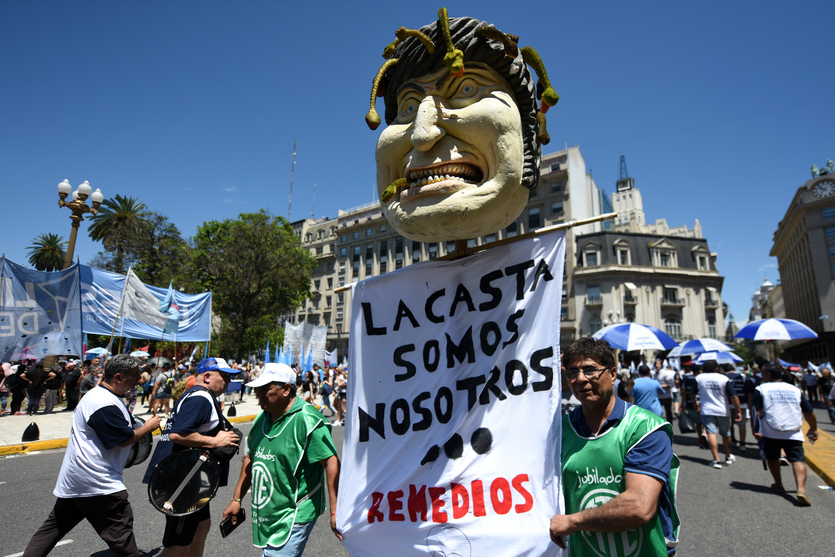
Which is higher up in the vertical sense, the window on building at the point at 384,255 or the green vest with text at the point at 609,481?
the window on building at the point at 384,255

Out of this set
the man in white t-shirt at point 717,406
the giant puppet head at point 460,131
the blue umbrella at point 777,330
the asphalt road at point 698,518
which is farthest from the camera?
the blue umbrella at point 777,330

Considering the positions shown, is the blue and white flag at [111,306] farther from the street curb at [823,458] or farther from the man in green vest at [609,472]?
the street curb at [823,458]

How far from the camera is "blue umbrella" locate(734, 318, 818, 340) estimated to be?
925 cm

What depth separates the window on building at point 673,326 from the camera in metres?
41.8

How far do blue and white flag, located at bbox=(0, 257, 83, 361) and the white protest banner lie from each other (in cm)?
913

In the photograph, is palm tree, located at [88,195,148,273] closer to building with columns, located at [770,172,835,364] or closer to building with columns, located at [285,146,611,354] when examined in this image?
building with columns, located at [285,146,611,354]

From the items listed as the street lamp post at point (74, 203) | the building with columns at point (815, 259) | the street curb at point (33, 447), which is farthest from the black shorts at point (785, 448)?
the building with columns at point (815, 259)

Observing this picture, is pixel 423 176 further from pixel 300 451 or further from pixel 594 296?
pixel 594 296

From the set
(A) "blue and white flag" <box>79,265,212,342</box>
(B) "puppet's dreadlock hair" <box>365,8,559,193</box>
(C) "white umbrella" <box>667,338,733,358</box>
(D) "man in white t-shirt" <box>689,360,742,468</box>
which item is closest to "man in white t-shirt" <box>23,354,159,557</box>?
(B) "puppet's dreadlock hair" <box>365,8,559,193</box>

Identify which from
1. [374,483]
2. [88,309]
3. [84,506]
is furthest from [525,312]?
[88,309]

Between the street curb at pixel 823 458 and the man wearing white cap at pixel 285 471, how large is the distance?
301 inches

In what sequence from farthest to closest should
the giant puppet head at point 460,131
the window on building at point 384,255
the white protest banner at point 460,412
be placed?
the window on building at point 384,255 → the giant puppet head at point 460,131 → the white protest banner at point 460,412

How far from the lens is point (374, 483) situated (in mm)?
2488

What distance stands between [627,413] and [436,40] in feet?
7.12
